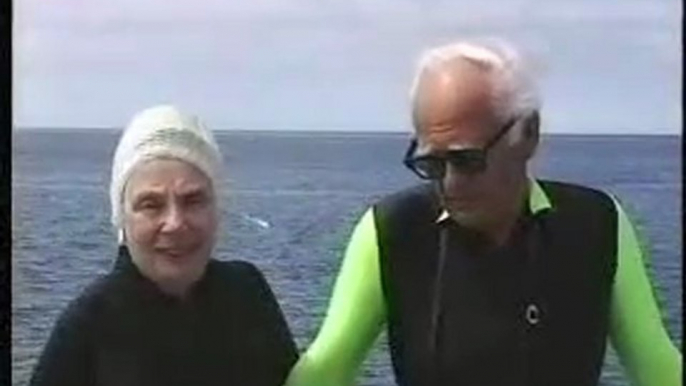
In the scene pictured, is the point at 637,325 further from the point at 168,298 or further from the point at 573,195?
the point at 168,298

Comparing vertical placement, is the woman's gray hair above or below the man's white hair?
below

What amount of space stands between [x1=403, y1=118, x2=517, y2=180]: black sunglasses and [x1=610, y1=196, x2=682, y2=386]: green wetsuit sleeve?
0.57 feet

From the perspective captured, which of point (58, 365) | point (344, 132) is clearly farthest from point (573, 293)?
point (58, 365)

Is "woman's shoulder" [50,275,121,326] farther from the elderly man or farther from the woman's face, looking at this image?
the elderly man

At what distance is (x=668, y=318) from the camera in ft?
15.5

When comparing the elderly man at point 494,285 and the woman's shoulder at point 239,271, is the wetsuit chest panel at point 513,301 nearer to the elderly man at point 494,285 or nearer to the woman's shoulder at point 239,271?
the elderly man at point 494,285

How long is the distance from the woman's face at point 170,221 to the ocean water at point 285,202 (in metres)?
0.03

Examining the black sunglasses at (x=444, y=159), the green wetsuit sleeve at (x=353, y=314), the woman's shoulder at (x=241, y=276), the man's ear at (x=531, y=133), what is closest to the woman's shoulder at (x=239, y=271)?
the woman's shoulder at (x=241, y=276)

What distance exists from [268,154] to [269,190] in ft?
0.15

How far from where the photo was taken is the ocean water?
4703 millimetres

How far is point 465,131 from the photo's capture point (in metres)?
4.73

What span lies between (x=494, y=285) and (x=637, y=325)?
0.19 metres

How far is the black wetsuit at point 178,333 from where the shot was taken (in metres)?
4.78

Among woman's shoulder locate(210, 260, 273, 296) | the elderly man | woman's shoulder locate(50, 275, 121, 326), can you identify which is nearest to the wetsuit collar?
the elderly man
